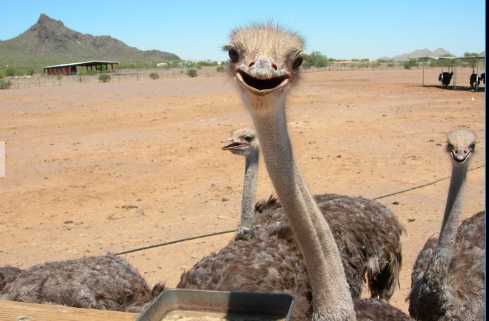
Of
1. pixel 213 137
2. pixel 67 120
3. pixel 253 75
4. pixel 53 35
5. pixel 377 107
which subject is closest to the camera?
pixel 253 75

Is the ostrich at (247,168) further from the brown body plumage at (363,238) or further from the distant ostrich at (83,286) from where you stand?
the distant ostrich at (83,286)

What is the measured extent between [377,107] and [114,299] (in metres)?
12.2

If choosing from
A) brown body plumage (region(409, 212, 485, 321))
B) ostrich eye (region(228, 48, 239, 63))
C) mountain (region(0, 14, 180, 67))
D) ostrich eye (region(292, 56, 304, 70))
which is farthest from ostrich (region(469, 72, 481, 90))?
mountain (region(0, 14, 180, 67))

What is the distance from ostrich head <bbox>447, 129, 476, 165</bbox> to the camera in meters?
3.11

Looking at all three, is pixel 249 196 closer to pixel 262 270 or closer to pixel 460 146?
pixel 262 270

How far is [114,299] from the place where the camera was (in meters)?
3.04

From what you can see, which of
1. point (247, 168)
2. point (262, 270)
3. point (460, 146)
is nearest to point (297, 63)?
point (262, 270)

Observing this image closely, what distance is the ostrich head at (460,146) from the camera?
311cm

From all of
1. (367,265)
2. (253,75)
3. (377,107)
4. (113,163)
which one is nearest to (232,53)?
(253,75)

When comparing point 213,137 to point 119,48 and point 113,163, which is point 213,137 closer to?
point 113,163

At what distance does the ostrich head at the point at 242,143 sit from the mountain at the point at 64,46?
317 ft

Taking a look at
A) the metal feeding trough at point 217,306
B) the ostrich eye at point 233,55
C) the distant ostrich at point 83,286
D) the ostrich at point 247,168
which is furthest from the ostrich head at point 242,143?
the metal feeding trough at point 217,306

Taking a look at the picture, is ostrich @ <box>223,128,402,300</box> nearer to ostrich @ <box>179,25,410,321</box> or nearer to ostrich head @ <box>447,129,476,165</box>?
ostrich head @ <box>447,129,476,165</box>

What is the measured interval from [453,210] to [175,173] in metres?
4.87
